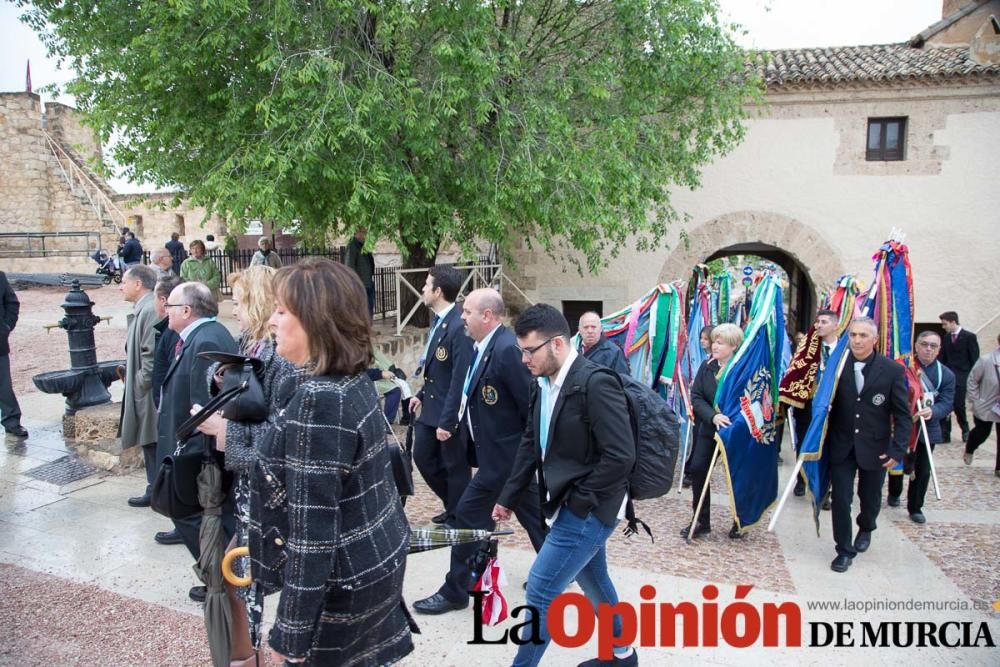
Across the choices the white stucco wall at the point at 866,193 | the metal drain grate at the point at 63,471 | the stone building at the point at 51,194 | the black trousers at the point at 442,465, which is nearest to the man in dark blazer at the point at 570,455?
the black trousers at the point at 442,465

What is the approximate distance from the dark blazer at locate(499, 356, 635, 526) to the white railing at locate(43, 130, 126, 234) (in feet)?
78.0

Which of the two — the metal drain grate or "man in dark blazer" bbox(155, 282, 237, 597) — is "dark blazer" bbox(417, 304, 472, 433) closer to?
"man in dark blazer" bbox(155, 282, 237, 597)

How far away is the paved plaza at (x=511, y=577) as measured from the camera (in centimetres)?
359

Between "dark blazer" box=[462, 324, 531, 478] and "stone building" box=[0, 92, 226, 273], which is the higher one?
"stone building" box=[0, 92, 226, 273]

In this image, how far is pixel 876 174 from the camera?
12.9 metres

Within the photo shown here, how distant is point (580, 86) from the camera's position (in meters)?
9.11

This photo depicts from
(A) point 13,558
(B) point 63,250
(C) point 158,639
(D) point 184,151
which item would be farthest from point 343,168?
(B) point 63,250

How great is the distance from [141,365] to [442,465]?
249 centimetres

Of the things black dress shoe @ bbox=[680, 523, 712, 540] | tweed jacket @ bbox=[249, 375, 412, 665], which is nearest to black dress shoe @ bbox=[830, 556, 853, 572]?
black dress shoe @ bbox=[680, 523, 712, 540]

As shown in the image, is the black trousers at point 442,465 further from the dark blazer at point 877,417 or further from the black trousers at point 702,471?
the dark blazer at point 877,417

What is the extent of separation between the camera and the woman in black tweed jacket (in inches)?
74.6

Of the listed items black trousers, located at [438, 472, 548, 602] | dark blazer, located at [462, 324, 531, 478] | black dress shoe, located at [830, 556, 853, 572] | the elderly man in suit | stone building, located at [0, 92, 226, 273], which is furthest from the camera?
stone building, located at [0, 92, 226, 273]

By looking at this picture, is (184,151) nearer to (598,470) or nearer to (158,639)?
(158,639)

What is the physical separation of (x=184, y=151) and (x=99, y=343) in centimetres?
480
